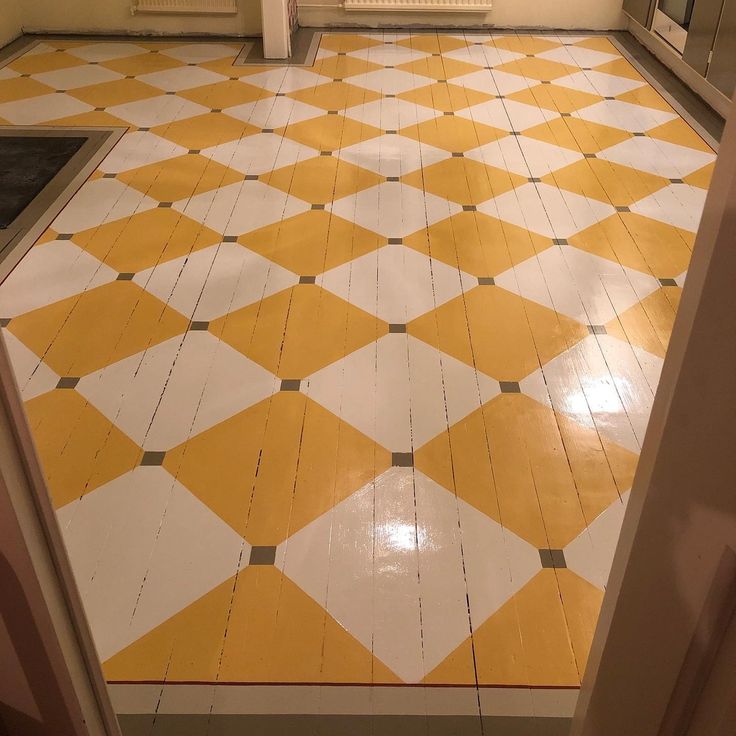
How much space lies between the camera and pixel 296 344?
279 centimetres

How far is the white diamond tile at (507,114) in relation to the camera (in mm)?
4723

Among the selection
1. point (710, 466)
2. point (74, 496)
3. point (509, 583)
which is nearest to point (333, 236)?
point (74, 496)

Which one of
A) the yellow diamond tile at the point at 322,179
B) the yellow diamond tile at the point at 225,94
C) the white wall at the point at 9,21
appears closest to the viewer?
the yellow diamond tile at the point at 322,179

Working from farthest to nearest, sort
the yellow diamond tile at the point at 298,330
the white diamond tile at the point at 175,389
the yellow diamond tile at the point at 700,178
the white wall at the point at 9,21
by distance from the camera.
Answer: the white wall at the point at 9,21, the yellow diamond tile at the point at 700,178, the yellow diamond tile at the point at 298,330, the white diamond tile at the point at 175,389

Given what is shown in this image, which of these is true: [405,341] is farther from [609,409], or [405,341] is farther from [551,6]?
[551,6]

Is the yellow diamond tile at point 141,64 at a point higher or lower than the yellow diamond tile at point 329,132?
higher

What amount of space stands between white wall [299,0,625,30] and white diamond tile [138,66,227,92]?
1.42 metres

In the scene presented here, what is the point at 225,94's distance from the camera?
16.7 feet

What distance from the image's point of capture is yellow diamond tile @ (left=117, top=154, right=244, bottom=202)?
3.86 m

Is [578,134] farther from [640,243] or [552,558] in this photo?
[552,558]

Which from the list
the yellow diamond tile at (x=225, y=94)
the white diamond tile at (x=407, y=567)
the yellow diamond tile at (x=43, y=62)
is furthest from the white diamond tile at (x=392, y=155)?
the yellow diamond tile at (x=43, y=62)

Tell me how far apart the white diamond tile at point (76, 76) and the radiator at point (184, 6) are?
876 millimetres

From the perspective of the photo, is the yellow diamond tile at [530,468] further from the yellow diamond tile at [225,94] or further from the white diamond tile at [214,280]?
the yellow diamond tile at [225,94]

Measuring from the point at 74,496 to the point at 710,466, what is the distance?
1.83 m
